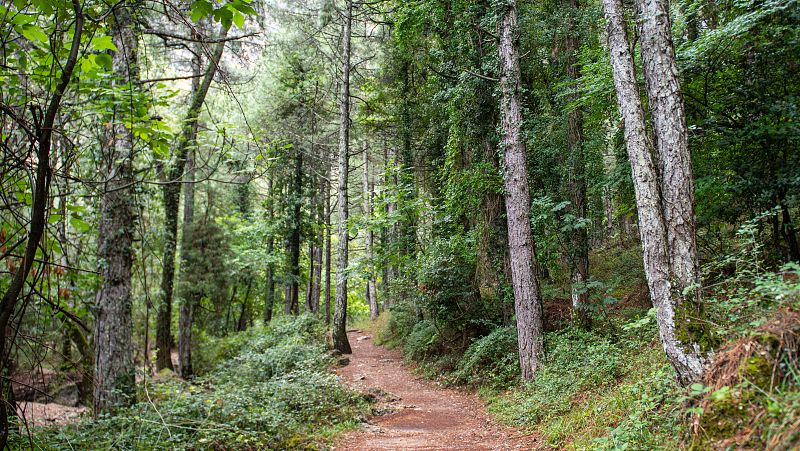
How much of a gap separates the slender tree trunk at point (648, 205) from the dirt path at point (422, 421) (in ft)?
7.82

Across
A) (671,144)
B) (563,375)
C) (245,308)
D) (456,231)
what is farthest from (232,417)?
(245,308)

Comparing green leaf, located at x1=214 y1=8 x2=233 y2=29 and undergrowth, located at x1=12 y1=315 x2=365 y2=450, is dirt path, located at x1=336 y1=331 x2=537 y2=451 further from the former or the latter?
green leaf, located at x1=214 y1=8 x2=233 y2=29

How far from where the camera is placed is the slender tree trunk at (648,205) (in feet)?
14.2

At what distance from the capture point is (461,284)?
37.3ft

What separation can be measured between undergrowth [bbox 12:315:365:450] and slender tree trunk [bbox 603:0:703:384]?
4.43 m

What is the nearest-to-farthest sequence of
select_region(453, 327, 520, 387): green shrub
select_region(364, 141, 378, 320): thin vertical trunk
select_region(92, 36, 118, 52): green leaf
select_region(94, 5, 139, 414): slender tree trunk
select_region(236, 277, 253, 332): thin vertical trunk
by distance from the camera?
select_region(92, 36, 118, 52): green leaf → select_region(94, 5, 139, 414): slender tree trunk → select_region(453, 327, 520, 387): green shrub → select_region(364, 141, 378, 320): thin vertical trunk → select_region(236, 277, 253, 332): thin vertical trunk

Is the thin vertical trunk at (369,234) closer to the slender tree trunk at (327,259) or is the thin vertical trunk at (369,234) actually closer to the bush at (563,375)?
the slender tree trunk at (327,259)

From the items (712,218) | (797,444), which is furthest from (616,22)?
(797,444)

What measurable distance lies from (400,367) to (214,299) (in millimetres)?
9402

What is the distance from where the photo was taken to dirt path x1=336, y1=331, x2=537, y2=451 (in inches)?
242

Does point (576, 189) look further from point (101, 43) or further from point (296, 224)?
point (296, 224)

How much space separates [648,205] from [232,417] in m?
5.55

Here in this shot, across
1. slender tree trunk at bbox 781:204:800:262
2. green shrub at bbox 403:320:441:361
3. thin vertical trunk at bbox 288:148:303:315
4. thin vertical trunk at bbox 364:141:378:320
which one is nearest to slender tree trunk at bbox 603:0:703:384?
slender tree trunk at bbox 781:204:800:262

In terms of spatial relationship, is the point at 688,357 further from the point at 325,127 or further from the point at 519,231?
the point at 325,127
